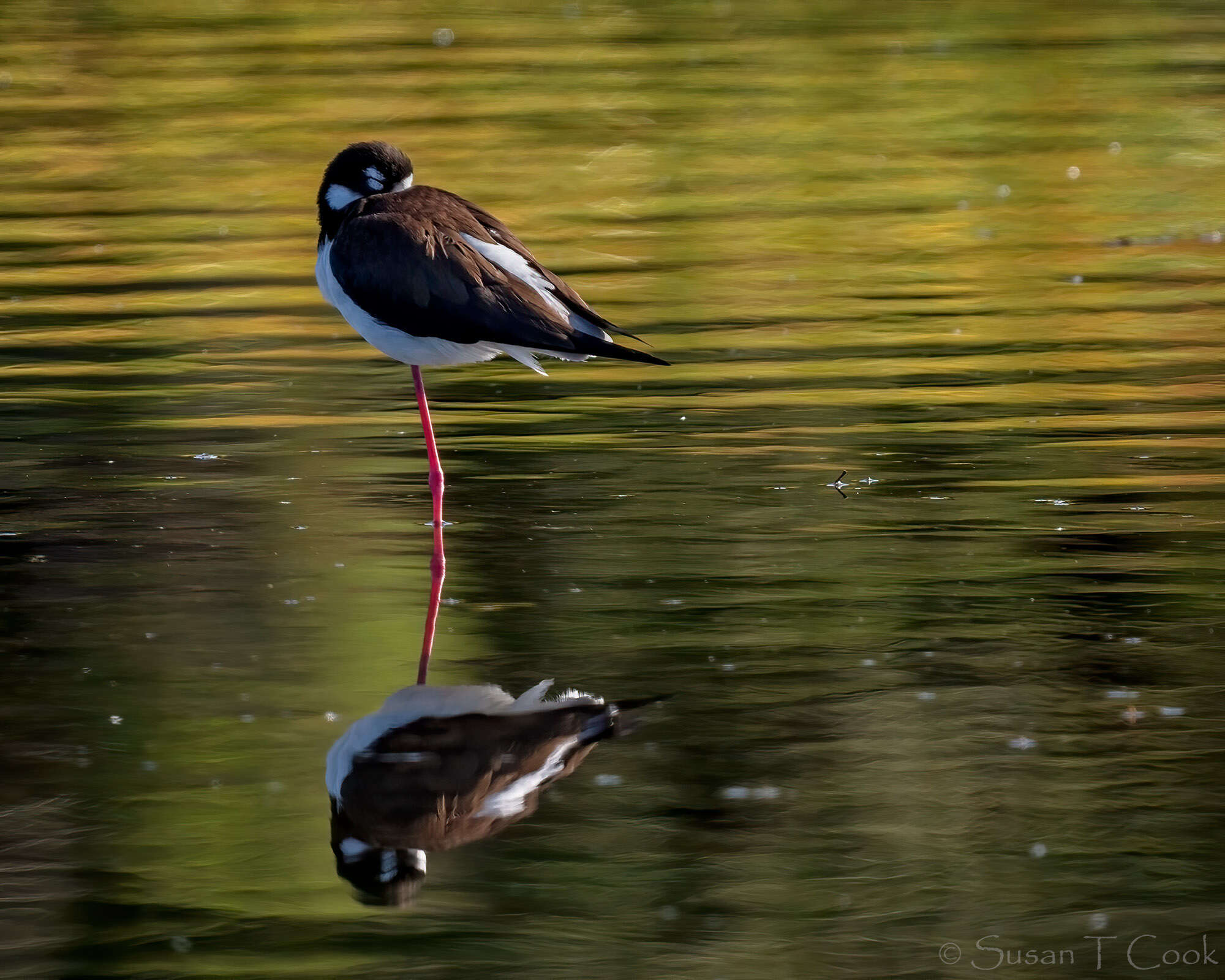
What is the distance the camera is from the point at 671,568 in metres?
7.94

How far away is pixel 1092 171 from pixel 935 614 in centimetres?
1215

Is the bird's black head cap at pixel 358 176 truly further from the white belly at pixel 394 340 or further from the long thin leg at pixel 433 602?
the long thin leg at pixel 433 602

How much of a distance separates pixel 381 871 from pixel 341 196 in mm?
4481

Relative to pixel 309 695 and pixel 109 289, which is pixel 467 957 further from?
pixel 109 289

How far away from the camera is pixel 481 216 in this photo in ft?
29.3

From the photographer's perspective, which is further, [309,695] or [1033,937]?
[309,695]

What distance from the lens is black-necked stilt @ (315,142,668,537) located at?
841cm

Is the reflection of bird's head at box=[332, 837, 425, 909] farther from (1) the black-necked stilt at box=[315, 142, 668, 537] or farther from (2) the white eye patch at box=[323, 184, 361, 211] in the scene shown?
(2) the white eye patch at box=[323, 184, 361, 211]

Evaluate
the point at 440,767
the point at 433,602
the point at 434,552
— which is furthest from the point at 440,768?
the point at 434,552

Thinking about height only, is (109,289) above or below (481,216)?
below

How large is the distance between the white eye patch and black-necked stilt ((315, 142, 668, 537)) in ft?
0.42

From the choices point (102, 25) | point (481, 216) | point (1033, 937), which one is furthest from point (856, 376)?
point (102, 25)

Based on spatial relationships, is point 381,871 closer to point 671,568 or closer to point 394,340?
point 671,568

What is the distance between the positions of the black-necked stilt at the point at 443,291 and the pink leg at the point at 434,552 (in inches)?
0.4
